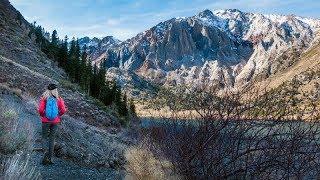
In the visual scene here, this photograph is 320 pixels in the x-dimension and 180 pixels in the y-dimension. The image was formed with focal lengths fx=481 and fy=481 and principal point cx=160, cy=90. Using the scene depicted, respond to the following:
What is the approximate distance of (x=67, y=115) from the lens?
109 ft

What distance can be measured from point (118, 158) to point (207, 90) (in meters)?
15.0

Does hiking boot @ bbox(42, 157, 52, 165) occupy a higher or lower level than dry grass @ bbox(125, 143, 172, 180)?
higher

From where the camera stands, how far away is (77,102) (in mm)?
47438

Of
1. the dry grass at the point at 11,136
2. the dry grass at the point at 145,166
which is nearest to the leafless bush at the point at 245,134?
the dry grass at the point at 11,136

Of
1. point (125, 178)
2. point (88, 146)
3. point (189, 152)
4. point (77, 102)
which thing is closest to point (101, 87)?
point (77, 102)

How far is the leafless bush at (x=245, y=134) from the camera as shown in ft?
23.6

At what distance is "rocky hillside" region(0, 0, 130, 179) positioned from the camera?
20.0m

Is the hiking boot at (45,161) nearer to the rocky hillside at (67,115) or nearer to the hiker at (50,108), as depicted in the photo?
the hiker at (50,108)

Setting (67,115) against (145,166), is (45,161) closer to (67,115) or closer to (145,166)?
(145,166)

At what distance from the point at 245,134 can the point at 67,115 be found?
25725 mm

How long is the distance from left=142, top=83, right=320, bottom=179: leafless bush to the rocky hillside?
5.40m

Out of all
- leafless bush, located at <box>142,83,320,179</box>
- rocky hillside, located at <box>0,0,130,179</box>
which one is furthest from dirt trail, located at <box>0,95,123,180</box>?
leafless bush, located at <box>142,83,320,179</box>

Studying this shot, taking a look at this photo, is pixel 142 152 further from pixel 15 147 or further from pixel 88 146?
pixel 15 147

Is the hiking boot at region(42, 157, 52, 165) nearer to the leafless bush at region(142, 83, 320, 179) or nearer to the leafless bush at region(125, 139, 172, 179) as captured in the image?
the leafless bush at region(125, 139, 172, 179)
